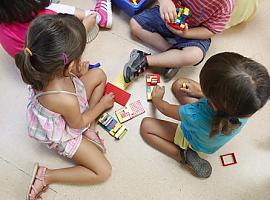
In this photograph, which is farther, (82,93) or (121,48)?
(121,48)

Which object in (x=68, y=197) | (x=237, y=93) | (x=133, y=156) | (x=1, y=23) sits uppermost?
(x=237, y=93)

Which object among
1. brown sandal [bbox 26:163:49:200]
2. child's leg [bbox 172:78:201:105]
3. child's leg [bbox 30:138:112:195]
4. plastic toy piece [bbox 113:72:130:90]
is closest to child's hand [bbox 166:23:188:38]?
child's leg [bbox 172:78:201:105]

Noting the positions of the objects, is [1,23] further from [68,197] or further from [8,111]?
[68,197]

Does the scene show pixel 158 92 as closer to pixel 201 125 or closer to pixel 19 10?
pixel 201 125

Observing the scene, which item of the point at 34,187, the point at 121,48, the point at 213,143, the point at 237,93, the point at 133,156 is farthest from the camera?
the point at 121,48

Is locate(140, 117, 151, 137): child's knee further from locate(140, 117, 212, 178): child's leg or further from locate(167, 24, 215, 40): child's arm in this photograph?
locate(167, 24, 215, 40): child's arm

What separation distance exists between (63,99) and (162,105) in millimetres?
429

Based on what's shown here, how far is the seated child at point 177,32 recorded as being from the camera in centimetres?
129

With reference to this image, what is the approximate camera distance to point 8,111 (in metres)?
1.38

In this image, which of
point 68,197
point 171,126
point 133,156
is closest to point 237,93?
point 171,126

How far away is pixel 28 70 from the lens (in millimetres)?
933

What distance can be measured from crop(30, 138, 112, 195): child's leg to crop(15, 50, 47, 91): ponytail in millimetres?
339

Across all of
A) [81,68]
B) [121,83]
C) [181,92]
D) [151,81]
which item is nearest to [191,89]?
[181,92]

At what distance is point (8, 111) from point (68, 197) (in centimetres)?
43
